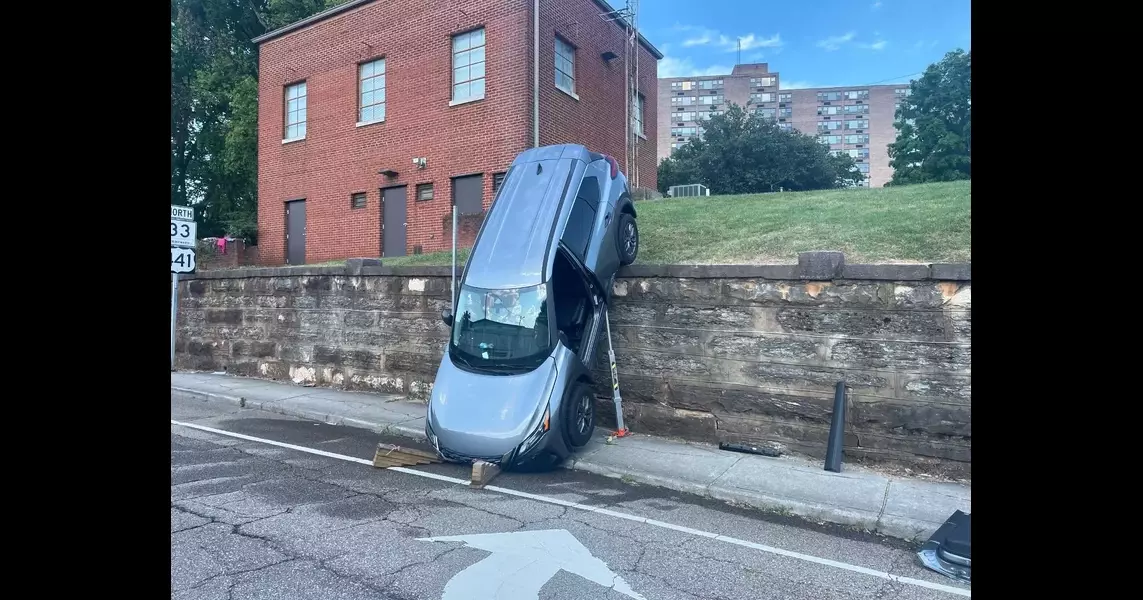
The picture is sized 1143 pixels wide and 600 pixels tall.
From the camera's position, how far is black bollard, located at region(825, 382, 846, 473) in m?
7.45

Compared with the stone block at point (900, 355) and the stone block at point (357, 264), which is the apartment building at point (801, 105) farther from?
the stone block at point (900, 355)

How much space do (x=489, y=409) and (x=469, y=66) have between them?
14.0 metres

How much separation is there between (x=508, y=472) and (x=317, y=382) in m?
6.93

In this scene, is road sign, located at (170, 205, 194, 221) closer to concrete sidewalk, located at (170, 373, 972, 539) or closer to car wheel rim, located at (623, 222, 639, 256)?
concrete sidewalk, located at (170, 373, 972, 539)

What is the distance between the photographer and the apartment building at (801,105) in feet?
407

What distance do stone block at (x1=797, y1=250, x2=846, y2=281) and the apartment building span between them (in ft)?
390

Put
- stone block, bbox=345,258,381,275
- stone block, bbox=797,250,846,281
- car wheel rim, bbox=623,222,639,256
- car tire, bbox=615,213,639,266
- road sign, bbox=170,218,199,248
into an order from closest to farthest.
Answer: stone block, bbox=797,250,846,281 < car tire, bbox=615,213,639,266 < car wheel rim, bbox=623,222,639,256 < road sign, bbox=170,218,199,248 < stone block, bbox=345,258,381,275

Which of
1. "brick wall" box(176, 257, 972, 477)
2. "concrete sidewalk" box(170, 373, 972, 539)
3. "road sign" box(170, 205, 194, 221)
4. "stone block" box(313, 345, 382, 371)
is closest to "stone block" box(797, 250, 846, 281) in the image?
"brick wall" box(176, 257, 972, 477)

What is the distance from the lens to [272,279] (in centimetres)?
1367

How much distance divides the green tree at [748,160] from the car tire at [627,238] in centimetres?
2905

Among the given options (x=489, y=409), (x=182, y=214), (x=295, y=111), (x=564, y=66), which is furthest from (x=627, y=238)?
(x=295, y=111)

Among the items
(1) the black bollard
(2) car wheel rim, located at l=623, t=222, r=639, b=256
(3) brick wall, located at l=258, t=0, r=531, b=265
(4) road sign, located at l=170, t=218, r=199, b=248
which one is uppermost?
(3) brick wall, located at l=258, t=0, r=531, b=265
